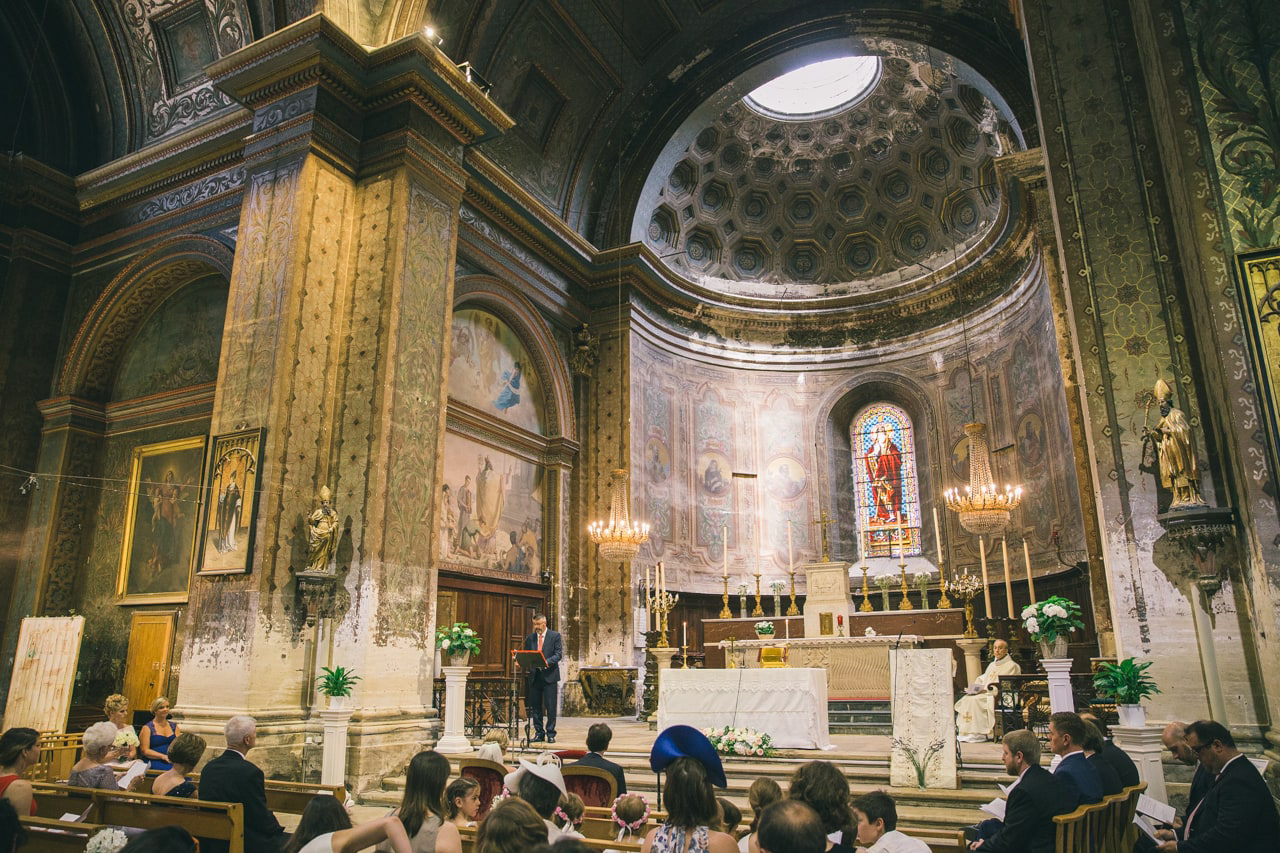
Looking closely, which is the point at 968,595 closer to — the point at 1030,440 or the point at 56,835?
the point at 1030,440

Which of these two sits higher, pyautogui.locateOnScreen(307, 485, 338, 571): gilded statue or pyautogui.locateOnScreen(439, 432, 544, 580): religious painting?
pyautogui.locateOnScreen(439, 432, 544, 580): religious painting

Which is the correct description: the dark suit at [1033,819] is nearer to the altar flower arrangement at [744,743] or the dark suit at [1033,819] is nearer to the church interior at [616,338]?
the church interior at [616,338]

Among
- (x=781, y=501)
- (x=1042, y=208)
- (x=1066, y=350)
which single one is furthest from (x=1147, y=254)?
(x=781, y=501)

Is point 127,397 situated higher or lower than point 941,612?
higher

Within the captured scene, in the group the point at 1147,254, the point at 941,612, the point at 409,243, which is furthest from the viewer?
the point at 941,612

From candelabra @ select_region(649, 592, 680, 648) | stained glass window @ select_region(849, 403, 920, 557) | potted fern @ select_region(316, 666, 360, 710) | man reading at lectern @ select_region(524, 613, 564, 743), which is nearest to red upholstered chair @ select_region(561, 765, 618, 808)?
potted fern @ select_region(316, 666, 360, 710)

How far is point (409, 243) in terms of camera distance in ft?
35.9

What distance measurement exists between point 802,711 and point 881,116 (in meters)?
14.9

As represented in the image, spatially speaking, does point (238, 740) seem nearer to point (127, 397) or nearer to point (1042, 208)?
point (127, 397)

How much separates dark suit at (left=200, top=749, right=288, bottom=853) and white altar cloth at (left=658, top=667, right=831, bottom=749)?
5.09m

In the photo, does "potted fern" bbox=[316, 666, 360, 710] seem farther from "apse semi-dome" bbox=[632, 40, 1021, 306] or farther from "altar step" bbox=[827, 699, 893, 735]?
"apse semi-dome" bbox=[632, 40, 1021, 306]

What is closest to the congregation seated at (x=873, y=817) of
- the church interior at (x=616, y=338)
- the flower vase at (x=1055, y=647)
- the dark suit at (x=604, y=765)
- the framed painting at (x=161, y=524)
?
the dark suit at (x=604, y=765)

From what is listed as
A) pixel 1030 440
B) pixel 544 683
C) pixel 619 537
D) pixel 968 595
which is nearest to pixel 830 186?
pixel 1030 440

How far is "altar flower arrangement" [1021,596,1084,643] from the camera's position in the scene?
7.62 m
